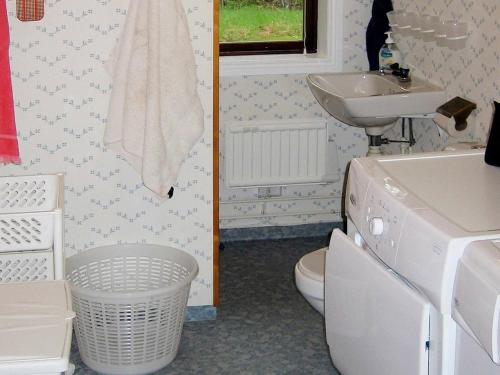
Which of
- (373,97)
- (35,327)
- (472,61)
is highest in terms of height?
(472,61)

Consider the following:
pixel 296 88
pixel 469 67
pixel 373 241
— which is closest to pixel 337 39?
pixel 296 88

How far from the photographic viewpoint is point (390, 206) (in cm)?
204

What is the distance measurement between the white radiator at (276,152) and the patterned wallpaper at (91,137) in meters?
0.89

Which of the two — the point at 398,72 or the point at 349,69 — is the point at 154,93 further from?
the point at 349,69

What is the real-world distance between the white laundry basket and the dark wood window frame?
1453 mm

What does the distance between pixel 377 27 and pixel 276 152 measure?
30.0 inches

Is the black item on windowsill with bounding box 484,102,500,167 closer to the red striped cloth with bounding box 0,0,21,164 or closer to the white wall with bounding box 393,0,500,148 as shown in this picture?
the white wall with bounding box 393,0,500,148

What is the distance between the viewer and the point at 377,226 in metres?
2.07

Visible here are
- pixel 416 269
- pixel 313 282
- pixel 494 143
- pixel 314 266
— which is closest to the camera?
pixel 416 269

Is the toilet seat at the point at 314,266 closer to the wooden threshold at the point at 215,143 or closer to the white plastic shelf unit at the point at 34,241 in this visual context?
the wooden threshold at the point at 215,143

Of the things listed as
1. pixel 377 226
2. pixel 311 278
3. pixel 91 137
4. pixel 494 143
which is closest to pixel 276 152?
pixel 91 137

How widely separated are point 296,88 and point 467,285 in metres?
2.58

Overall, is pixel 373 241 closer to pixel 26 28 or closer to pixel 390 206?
pixel 390 206

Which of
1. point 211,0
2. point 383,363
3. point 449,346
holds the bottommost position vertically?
point 383,363
